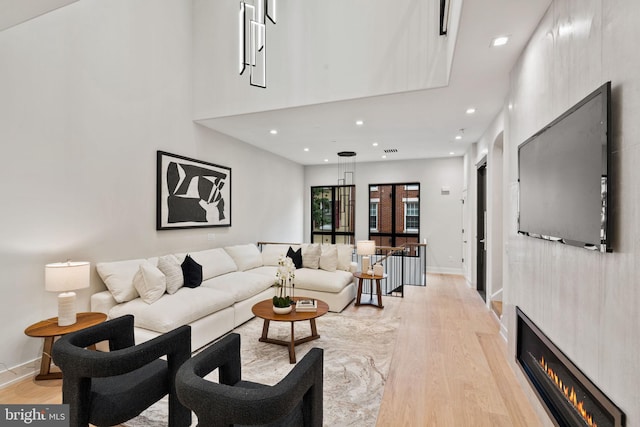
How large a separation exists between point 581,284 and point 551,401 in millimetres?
939

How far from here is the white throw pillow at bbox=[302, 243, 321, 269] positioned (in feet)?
17.5

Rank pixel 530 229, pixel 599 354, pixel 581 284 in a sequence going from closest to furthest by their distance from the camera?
pixel 599 354
pixel 581 284
pixel 530 229

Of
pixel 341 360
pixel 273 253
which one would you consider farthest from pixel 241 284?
pixel 341 360

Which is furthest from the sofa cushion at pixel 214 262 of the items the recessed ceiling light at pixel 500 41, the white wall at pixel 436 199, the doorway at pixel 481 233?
the white wall at pixel 436 199

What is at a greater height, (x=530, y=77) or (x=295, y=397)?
(x=530, y=77)

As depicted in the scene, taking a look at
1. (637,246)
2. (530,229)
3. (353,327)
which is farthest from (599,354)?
A: (353,327)

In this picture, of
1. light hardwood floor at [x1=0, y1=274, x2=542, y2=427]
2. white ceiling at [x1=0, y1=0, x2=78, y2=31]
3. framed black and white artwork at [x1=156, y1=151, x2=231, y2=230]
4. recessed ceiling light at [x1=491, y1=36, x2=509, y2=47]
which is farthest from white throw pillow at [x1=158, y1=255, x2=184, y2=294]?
recessed ceiling light at [x1=491, y1=36, x2=509, y2=47]

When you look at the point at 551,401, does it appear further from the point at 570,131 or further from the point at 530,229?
the point at 570,131

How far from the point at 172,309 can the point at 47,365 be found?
43.4 inches

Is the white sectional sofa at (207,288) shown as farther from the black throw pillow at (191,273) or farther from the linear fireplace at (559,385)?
the linear fireplace at (559,385)

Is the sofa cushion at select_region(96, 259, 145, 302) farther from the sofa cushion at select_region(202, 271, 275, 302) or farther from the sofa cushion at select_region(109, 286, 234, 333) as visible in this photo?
the sofa cushion at select_region(202, 271, 275, 302)

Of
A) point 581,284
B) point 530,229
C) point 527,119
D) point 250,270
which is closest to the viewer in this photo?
point 581,284

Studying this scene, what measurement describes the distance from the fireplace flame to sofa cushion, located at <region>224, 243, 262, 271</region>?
427 centimetres

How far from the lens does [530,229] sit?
2.41 m
